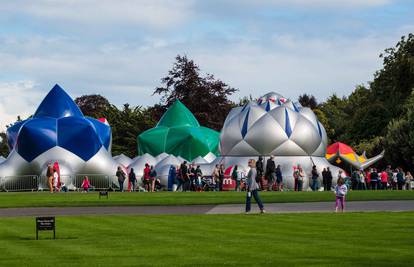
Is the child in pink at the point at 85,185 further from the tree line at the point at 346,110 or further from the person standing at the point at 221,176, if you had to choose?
the tree line at the point at 346,110

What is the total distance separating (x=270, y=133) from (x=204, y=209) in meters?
33.3

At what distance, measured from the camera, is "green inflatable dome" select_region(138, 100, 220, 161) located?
77812 millimetres

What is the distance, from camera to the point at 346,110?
418 ft

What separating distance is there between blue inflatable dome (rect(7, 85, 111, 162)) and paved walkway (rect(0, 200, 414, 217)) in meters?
31.0

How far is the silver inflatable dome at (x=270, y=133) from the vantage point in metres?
68.1

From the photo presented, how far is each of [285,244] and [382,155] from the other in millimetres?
63411

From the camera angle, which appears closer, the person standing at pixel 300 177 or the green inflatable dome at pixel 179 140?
the person standing at pixel 300 177

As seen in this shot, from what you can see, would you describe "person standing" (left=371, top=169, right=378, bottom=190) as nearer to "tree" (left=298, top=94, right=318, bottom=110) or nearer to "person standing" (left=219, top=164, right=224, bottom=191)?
"person standing" (left=219, top=164, right=224, bottom=191)

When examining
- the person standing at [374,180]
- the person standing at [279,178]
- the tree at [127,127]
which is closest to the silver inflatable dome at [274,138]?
the person standing at [374,180]

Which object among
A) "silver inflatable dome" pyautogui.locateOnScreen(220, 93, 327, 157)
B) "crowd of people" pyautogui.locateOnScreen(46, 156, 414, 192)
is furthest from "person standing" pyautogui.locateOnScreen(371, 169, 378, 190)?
"silver inflatable dome" pyautogui.locateOnScreen(220, 93, 327, 157)

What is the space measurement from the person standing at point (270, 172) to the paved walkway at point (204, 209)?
64.6 ft

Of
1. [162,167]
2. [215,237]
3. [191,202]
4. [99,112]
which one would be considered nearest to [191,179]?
[162,167]

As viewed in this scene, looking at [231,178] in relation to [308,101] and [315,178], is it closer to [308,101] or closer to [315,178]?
[315,178]

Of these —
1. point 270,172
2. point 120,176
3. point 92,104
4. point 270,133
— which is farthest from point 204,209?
point 92,104
